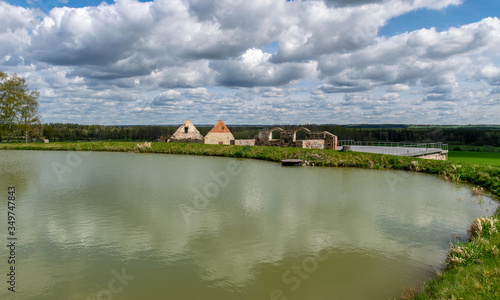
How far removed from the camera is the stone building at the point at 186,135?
3695 cm

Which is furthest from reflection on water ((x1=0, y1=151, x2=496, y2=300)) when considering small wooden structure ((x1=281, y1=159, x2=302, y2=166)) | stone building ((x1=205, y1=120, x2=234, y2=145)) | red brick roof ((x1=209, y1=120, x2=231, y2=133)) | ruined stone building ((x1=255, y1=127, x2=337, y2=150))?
red brick roof ((x1=209, y1=120, x2=231, y2=133))

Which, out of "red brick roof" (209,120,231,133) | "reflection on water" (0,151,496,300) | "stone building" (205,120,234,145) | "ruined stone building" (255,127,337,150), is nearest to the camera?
"reflection on water" (0,151,496,300)

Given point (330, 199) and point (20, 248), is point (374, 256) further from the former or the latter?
point (20, 248)

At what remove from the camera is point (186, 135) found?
37938 millimetres

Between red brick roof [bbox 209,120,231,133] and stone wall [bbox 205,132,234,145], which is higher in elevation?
red brick roof [bbox 209,120,231,133]

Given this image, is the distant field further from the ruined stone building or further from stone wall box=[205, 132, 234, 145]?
stone wall box=[205, 132, 234, 145]

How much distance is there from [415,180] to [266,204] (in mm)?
10851

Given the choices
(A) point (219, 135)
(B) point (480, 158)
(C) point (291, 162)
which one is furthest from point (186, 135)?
(B) point (480, 158)

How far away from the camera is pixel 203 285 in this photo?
5.40m

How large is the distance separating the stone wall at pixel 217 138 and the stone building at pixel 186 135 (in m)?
1.22

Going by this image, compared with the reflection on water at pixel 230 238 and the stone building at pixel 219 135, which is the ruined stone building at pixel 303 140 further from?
the reflection on water at pixel 230 238

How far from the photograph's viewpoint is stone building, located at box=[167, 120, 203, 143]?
121ft

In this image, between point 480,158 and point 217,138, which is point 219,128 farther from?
point 480,158

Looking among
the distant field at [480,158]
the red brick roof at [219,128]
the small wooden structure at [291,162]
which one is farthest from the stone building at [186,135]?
the distant field at [480,158]
